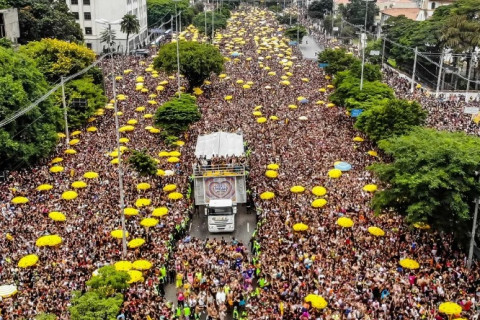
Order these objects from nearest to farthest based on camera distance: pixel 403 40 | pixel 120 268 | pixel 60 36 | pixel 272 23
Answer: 1. pixel 120 268
2. pixel 60 36
3. pixel 403 40
4. pixel 272 23

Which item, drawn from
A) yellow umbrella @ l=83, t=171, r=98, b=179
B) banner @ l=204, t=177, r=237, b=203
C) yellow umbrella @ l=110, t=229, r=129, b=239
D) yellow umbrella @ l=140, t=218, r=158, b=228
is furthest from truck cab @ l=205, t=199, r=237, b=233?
yellow umbrella @ l=83, t=171, r=98, b=179

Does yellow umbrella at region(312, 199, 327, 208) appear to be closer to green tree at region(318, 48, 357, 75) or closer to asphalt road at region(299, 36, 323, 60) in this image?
green tree at region(318, 48, 357, 75)

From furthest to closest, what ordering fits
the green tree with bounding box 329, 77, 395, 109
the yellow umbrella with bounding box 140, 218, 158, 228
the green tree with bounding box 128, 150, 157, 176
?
the green tree with bounding box 329, 77, 395, 109, the green tree with bounding box 128, 150, 157, 176, the yellow umbrella with bounding box 140, 218, 158, 228

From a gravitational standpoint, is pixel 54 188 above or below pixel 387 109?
below

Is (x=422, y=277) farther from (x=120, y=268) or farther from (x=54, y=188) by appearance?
(x=54, y=188)

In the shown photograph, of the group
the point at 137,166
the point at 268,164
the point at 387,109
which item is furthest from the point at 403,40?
the point at 137,166

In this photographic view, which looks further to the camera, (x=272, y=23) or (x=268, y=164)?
(x=272, y=23)

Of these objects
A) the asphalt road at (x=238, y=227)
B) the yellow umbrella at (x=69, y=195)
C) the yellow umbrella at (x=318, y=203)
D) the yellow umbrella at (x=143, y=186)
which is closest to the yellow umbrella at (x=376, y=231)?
the yellow umbrella at (x=318, y=203)
